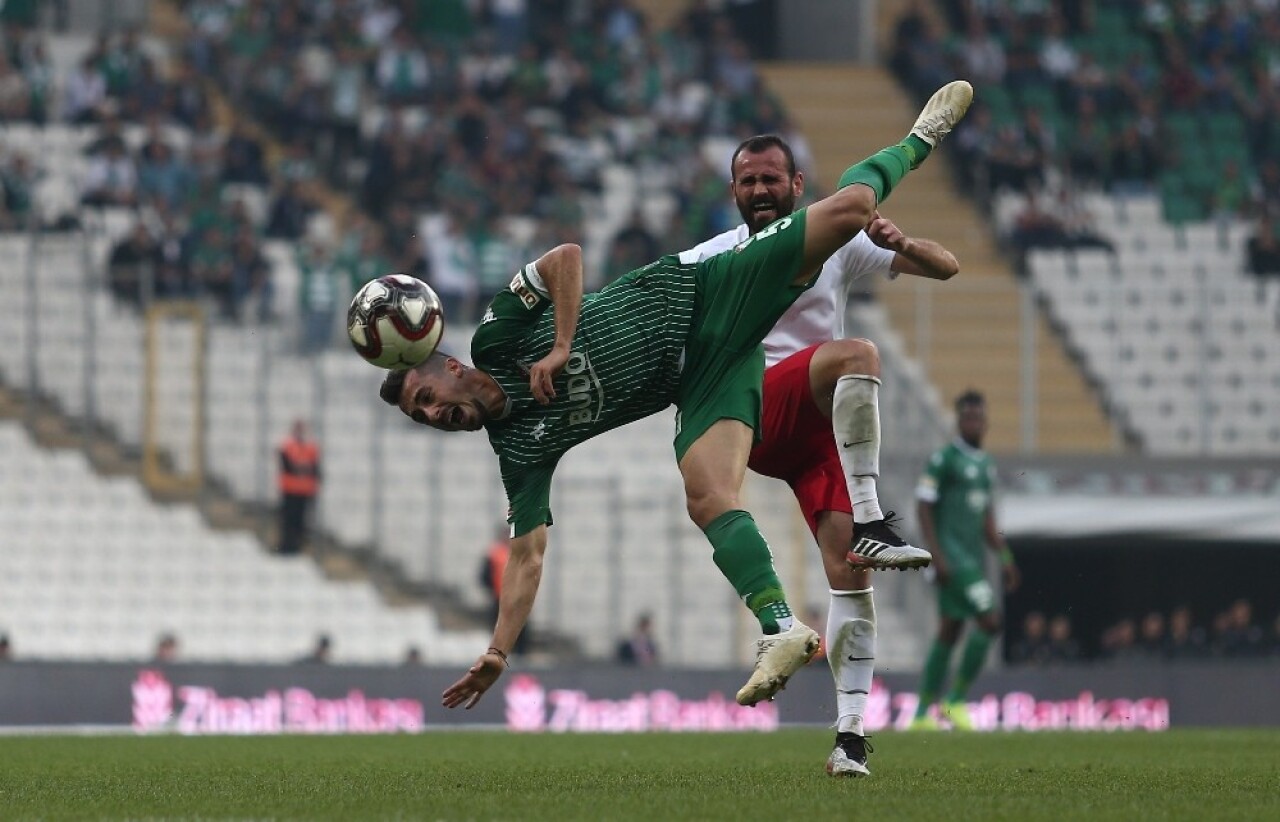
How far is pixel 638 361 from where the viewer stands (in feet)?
28.1

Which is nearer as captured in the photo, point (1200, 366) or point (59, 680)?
point (59, 680)

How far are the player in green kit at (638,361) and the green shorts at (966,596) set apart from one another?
28.3ft

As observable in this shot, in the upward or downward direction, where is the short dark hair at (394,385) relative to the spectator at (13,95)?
downward

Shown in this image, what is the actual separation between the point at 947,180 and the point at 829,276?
64.7 ft

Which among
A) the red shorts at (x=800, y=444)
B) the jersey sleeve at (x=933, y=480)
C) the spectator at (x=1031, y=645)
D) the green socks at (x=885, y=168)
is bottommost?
the spectator at (x=1031, y=645)

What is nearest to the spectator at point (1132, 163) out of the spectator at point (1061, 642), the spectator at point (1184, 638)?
the spectator at point (1184, 638)

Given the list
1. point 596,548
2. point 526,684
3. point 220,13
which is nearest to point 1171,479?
point 596,548

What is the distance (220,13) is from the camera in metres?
26.9

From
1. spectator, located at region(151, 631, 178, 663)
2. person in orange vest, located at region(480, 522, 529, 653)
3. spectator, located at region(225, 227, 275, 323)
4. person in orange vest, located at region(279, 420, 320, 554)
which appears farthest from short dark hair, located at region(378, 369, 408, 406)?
spectator, located at region(225, 227, 275, 323)

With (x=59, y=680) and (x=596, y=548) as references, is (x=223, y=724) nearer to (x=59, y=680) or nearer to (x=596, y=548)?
(x=59, y=680)

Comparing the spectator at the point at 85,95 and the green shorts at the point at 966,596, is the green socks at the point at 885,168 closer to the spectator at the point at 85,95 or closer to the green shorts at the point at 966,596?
the green shorts at the point at 966,596

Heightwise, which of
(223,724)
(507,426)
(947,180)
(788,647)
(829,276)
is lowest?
(223,724)

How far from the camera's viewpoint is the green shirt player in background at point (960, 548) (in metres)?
17.0

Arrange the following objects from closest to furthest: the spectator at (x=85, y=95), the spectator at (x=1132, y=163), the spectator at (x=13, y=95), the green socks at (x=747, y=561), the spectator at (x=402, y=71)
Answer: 1. the green socks at (x=747, y=561)
2. the spectator at (x=13, y=95)
3. the spectator at (x=85, y=95)
4. the spectator at (x=402, y=71)
5. the spectator at (x=1132, y=163)
